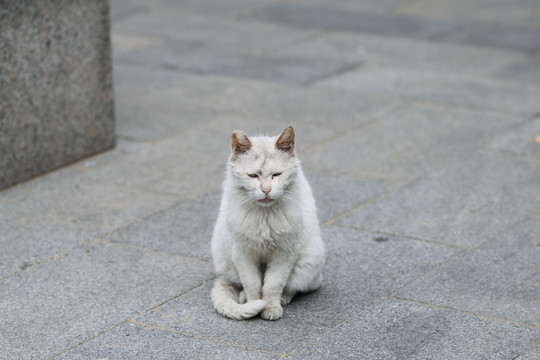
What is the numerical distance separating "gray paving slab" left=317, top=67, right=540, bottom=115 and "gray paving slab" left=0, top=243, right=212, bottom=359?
4.82 meters

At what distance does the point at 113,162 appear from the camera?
25.4 ft

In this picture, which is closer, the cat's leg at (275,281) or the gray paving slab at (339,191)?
the cat's leg at (275,281)

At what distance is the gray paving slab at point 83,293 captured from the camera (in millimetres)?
4707

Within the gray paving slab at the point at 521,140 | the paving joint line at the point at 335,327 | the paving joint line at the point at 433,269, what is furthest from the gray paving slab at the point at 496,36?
the paving joint line at the point at 335,327

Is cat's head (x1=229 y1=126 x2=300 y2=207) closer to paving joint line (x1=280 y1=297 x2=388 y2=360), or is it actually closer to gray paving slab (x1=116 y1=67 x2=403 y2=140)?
paving joint line (x1=280 y1=297 x2=388 y2=360)

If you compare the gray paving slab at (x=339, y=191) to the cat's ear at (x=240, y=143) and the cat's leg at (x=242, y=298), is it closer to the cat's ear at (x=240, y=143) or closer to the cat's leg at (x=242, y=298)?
the cat's leg at (x=242, y=298)

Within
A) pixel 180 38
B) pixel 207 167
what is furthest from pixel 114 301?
pixel 180 38

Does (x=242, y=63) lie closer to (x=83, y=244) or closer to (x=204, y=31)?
(x=204, y=31)

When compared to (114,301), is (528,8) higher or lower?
higher

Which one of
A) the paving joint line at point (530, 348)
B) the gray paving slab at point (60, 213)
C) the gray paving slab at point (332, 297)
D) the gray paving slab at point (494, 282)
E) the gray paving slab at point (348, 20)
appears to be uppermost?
the gray paving slab at point (348, 20)

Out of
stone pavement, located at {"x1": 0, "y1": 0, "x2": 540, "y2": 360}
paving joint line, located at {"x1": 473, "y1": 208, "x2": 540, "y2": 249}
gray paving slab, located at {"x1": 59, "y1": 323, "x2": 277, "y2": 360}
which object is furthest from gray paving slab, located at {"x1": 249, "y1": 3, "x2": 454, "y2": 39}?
gray paving slab, located at {"x1": 59, "y1": 323, "x2": 277, "y2": 360}

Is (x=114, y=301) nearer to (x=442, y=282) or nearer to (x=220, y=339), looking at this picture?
(x=220, y=339)

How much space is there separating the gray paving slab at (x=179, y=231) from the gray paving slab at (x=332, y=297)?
687mm

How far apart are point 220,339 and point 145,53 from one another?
742 cm
